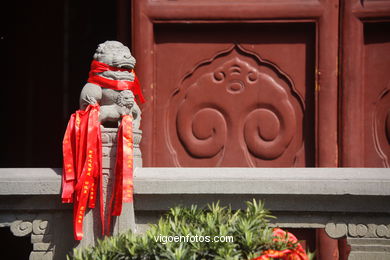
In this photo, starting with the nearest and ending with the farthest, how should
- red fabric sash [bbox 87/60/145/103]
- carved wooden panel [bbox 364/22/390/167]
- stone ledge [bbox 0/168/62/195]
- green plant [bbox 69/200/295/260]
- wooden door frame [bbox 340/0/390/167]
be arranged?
1. green plant [bbox 69/200/295/260]
2. stone ledge [bbox 0/168/62/195]
3. red fabric sash [bbox 87/60/145/103]
4. wooden door frame [bbox 340/0/390/167]
5. carved wooden panel [bbox 364/22/390/167]

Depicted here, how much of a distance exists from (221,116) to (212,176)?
1480 millimetres

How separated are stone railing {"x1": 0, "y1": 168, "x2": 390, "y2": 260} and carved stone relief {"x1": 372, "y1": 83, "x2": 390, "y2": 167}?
4.50 feet


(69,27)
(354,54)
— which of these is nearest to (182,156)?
(354,54)

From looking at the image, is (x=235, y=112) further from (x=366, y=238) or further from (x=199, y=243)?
(x=199, y=243)

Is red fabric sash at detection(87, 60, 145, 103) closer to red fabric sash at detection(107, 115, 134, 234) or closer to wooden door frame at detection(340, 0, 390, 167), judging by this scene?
red fabric sash at detection(107, 115, 134, 234)

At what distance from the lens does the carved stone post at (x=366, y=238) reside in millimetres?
2498

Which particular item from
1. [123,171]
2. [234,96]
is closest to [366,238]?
[123,171]

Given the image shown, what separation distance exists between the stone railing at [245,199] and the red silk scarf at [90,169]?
10cm

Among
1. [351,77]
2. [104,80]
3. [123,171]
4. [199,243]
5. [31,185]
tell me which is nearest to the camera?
[199,243]

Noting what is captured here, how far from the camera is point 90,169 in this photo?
2.53 metres

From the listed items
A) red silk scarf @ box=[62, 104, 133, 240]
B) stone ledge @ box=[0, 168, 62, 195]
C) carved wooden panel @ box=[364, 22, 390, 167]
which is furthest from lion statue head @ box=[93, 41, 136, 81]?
carved wooden panel @ box=[364, 22, 390, 167]

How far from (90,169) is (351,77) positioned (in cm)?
240

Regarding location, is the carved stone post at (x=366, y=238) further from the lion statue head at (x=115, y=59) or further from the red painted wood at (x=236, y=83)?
the lion statue head at (x=115, y=59)

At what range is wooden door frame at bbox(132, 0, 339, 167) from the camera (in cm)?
380
